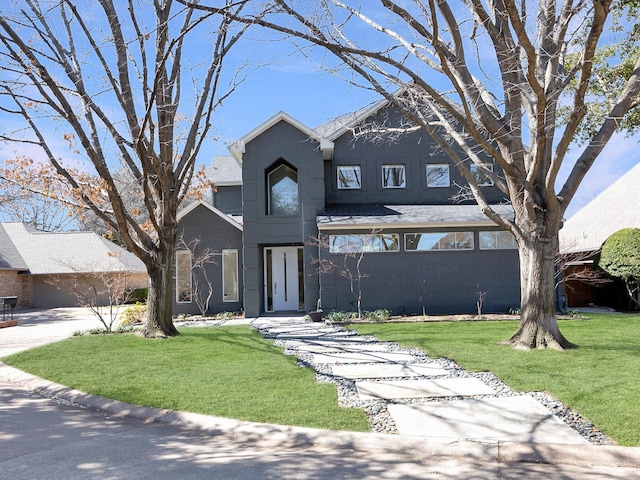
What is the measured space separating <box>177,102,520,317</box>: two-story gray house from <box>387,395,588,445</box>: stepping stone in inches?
401

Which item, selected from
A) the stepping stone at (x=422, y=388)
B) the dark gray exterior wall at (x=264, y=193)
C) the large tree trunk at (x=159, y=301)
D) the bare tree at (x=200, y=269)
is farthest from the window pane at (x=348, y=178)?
the stepping stone at (x=422, y=388)

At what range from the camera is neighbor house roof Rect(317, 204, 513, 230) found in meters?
16.0

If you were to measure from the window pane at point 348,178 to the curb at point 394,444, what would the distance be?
13444 millimetres

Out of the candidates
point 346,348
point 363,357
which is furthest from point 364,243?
point 363,357

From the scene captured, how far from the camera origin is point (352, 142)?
60.1 ft

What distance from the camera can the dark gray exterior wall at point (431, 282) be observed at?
1623 centimetres

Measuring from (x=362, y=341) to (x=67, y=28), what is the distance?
34.4ft

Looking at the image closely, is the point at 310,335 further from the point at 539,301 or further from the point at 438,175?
the point at 438,175

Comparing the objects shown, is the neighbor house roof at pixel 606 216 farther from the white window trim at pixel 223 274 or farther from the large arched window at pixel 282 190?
the white window trim at pixel 223 274

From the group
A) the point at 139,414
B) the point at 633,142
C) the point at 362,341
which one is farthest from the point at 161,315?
the point at 633,142

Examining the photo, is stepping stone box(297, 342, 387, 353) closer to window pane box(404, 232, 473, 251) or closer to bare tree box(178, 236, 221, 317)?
window pane box(404, 232, 473, 251)

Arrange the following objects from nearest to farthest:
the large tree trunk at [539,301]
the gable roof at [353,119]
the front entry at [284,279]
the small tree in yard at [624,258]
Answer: the large tree trunk at [539,301] < the small tree in yard at [624,258] < the gable roof at [353,119] < the front entry at [284,279]

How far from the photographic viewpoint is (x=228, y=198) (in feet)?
Result: 69.9

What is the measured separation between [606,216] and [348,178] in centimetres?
1266
